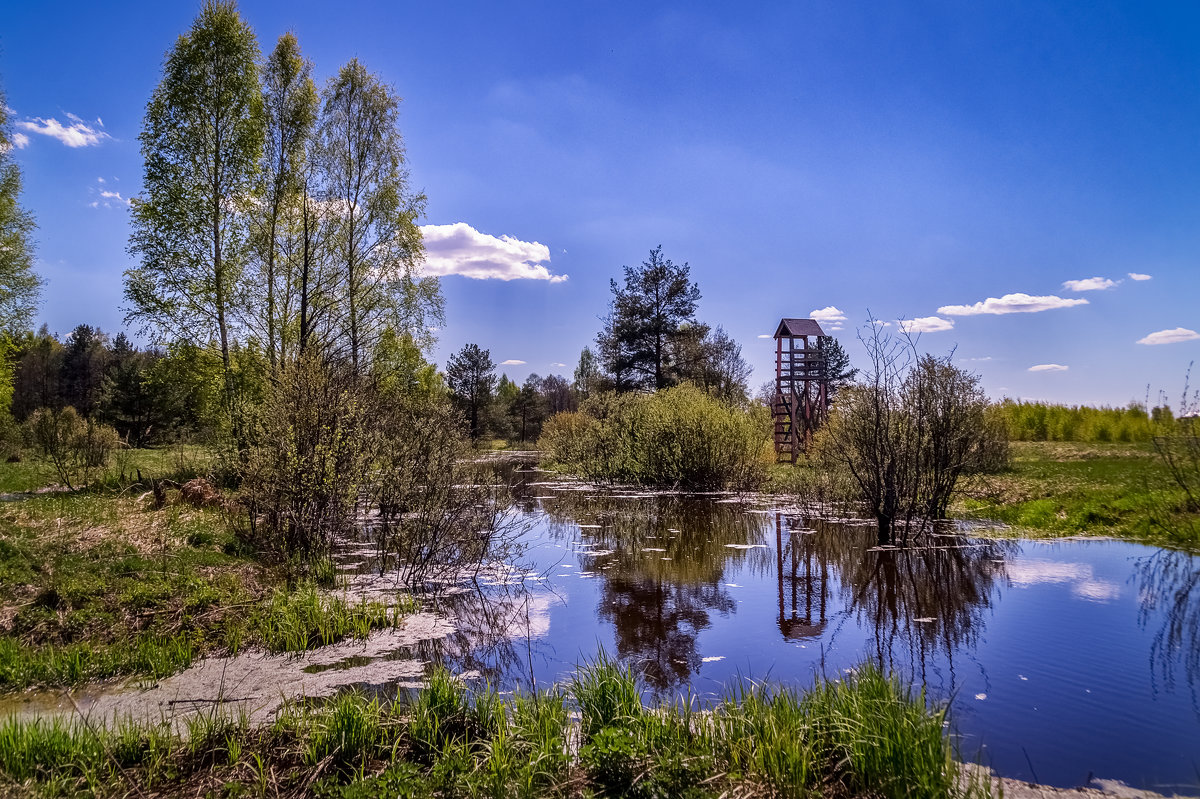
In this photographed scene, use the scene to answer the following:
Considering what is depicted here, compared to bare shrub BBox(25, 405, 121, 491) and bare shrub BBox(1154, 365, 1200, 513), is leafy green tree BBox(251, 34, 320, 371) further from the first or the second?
bare shrub BBox(1154, 365, 1200, 513)

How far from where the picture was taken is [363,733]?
4.66m

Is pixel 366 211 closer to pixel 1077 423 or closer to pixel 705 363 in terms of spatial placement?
pixel 705 363

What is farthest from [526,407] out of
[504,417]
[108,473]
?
[108,473]

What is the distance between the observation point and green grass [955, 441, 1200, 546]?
12.7 metres

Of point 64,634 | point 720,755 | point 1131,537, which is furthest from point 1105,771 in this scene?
point 1131,537

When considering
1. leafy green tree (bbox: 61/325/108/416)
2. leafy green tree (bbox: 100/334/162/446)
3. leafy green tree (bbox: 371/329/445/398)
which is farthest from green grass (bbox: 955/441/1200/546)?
leafy green tree (bbox: 61/325/108/416)

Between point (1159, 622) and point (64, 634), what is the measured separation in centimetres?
1226

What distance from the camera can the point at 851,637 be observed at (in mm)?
7766

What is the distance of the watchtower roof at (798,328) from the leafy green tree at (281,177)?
2263 centimetres

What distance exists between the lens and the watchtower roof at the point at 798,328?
33.5 meters

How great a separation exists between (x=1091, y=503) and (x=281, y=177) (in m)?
22.4

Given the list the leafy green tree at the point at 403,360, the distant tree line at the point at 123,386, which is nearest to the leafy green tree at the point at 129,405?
the distant tree line at the point at 123,386

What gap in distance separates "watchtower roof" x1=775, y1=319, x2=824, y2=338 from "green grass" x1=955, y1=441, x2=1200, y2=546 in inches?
505

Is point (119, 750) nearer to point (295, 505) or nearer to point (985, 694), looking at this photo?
point (295, 505)
